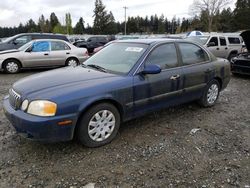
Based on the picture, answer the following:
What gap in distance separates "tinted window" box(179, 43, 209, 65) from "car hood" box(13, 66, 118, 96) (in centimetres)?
166

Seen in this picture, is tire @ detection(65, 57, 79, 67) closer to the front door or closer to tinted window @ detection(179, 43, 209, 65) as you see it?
tinted window @ detection(179, 43, 209, 65)

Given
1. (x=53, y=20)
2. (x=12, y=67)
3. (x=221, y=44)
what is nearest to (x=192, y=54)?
(x=12, y=67)

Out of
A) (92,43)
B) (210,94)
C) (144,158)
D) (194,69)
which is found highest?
(92,43)

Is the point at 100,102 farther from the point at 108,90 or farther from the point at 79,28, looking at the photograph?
the point at 79,28

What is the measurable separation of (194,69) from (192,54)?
0.33m

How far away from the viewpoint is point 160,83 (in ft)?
13.9

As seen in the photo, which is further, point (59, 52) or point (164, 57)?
point (59, 52)

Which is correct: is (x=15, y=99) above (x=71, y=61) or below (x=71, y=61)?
above

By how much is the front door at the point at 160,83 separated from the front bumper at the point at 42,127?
3.88 feet

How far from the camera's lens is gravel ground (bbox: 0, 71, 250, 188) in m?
2.98

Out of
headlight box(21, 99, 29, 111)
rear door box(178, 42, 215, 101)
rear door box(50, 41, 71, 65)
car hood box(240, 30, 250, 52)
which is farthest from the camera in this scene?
rear door box(50, 41, 71, 65)

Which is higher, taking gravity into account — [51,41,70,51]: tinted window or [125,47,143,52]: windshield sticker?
[125,47,143,52]: windshield sticker

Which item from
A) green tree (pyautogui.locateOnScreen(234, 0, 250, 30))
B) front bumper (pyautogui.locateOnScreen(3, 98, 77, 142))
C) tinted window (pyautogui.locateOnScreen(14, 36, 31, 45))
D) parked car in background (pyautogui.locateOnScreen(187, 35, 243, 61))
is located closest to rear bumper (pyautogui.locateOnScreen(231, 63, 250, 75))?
parked car in background (pyautogui.locateOnScreen(187, 35, 243, 61))

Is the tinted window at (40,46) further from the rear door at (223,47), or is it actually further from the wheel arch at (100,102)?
the rear door at (223,47)
